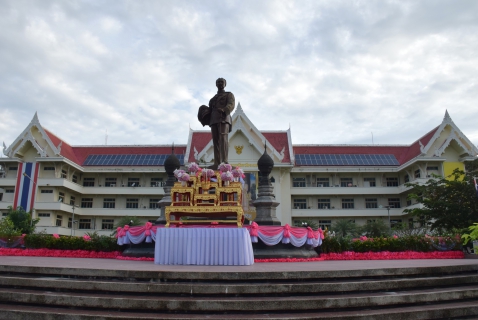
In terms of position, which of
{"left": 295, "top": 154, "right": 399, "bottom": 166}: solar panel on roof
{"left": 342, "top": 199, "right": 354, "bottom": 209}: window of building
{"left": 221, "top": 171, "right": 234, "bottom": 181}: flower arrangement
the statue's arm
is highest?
{"left": 295, "top": 154, "right": 399, "bottom": 166}: solar panel on roof

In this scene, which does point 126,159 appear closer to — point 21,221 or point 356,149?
point 21,221

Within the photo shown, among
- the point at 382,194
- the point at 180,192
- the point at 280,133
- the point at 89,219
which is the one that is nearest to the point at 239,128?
the point at 280,133

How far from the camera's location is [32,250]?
13953 millimetres

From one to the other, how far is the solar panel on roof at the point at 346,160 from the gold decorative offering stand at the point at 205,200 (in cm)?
2693

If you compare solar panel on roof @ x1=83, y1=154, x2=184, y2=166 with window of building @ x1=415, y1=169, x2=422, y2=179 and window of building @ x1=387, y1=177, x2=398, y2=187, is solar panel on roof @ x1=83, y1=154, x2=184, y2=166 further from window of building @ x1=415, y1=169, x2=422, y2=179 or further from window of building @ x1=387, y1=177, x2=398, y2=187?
window of building @ x1=415, y1=169, x2=422, y2=179

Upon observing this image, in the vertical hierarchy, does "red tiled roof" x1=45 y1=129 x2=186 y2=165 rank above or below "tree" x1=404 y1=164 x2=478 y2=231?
above

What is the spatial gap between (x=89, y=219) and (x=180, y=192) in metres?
30.2

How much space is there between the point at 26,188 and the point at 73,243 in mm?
24814

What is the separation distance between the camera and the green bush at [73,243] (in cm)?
1273

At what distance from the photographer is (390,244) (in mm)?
13484

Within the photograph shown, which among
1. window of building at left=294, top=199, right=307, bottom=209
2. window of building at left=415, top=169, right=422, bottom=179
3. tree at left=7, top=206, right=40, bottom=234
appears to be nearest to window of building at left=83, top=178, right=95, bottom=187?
tree at left=7, top=206, right=40, bottom=234

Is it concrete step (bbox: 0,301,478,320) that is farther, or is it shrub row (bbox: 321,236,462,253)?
shrub row (bbox: 321,236,462,253)

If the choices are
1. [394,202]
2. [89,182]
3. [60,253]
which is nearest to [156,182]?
[89,182]

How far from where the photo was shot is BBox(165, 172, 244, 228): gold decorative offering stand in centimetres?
925
